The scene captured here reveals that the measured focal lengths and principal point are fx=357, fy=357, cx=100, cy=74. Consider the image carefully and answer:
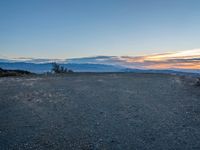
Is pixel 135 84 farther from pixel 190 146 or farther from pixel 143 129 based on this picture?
pixel 190 146

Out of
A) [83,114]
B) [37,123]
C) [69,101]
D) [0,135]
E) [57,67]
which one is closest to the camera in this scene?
[0,135]

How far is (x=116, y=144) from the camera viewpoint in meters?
10.1

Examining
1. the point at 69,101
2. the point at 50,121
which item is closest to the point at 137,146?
the point at 50,121

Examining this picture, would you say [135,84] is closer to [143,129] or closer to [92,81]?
[92,81]

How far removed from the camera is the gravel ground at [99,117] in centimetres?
1023

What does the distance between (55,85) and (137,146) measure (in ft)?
39.0

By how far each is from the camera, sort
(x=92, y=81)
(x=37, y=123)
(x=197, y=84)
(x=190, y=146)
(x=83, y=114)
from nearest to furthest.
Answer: (x=190, y=146), (x=37, y=123), (x=83, y=114), (x=197, y=84), (x=92, y=81)

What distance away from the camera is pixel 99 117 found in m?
13.1

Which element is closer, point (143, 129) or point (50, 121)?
point (143, 129)

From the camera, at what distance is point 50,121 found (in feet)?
41.2

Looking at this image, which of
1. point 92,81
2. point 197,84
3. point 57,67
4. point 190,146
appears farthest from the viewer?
point 57,67

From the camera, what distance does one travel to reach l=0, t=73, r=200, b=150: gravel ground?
33.6 feet

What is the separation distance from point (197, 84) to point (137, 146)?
38.9 ft

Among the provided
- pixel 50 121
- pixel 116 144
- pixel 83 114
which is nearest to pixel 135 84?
pixel 83 114
